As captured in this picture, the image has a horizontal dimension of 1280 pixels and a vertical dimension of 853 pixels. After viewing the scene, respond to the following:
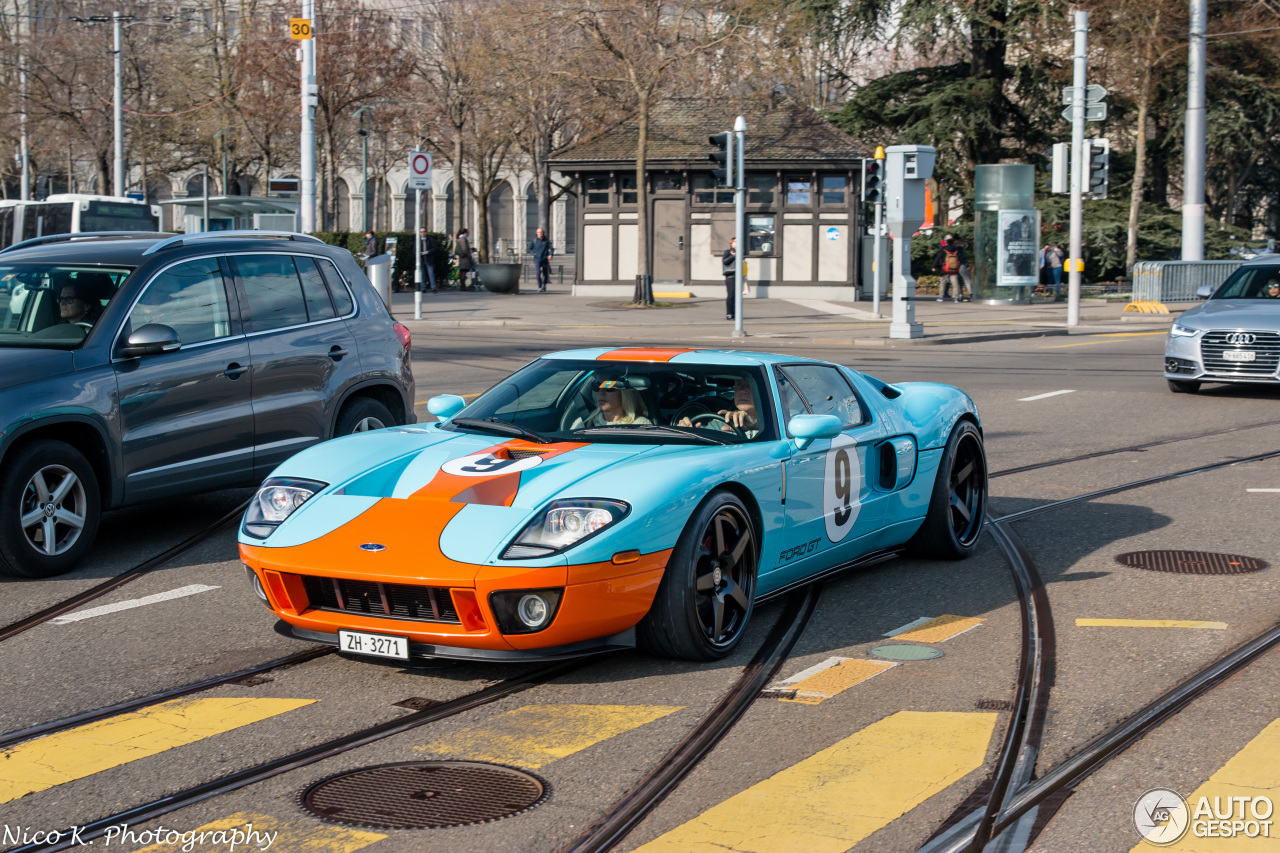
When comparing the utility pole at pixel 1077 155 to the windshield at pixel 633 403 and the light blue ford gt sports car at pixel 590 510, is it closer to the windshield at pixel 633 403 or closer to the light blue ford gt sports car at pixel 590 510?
the light blue ford gt sports car at pixel 590 510

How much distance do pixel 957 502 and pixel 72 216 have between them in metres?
32.6

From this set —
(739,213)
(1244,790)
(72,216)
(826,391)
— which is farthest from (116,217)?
(1244,790)

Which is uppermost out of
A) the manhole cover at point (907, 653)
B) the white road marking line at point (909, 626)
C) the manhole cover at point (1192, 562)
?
the manhole cover at point (1192, 562)

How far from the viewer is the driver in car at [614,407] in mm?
6371

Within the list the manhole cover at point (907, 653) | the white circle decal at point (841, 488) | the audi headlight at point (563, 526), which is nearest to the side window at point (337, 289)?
the white circle decal at point (841, 488)

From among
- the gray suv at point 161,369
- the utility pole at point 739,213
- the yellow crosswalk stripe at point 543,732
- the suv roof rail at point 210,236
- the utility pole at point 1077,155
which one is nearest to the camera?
the yellow crosswalk stripe at point 543,732

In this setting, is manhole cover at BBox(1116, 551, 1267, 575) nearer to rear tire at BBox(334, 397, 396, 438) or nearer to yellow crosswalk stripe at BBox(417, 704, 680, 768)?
yellow crosswalk stripe at BBox(417, 704, 680, 768)

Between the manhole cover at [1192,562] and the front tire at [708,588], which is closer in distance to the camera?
the front tire at [708,588]

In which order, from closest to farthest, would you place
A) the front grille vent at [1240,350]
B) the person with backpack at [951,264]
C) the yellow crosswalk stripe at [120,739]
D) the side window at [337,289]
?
the yellow crosswalk stripe at [120,739] < the side window at [337,289] < the front grille vent at [1240,350] < the person with backpack at [951,264]

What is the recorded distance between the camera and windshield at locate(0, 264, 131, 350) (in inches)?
308

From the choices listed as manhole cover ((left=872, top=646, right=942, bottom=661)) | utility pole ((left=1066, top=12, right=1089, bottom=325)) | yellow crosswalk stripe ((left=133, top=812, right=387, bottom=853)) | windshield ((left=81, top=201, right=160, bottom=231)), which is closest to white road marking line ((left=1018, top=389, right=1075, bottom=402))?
manhole cover ((left=872, top=646, right=942, bottom=661))

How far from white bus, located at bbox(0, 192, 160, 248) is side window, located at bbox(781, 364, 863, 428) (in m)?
31.3

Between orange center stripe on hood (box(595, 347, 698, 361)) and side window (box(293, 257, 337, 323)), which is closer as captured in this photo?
orange center stripe on hood (box(595, 347, 698, 361))

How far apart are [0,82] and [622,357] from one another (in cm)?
5741
